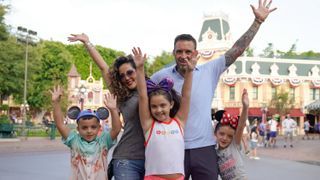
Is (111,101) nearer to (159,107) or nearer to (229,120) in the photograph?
(159,107)

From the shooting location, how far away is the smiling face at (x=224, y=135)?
4.36 metres

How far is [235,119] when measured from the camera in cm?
443

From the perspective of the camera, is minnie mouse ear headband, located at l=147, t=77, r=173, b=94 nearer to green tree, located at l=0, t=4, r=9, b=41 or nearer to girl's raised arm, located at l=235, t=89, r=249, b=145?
girl's raised arm, located at l=235, t=89, r=249, b=145

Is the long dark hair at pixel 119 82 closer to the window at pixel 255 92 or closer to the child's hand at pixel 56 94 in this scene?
the child's hand at pixel 56 94

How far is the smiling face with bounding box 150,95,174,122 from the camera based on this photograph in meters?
3.73

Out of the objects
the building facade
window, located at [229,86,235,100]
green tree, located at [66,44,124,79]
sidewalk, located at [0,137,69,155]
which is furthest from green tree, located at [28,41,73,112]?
sidewalk, located at [0,137,69,155]

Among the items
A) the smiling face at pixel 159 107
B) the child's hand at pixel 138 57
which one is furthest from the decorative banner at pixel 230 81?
the child's hand at pixel 138 57

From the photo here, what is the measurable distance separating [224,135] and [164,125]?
87cm

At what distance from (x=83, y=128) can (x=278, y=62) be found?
4926cm

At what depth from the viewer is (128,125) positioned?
3934 millimetres

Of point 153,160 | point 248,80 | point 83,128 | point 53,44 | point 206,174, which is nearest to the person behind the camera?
point 153,160

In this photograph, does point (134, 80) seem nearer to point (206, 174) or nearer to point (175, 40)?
point (175, 40)

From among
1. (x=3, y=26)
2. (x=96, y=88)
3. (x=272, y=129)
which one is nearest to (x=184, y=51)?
(x=272, y=129)

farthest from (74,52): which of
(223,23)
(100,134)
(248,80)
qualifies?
(100,134)
